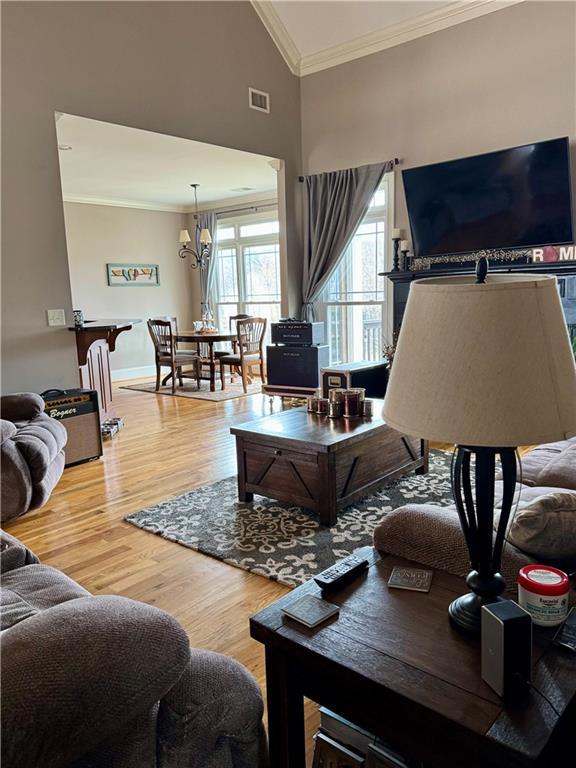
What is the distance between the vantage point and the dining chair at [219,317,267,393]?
714 cm

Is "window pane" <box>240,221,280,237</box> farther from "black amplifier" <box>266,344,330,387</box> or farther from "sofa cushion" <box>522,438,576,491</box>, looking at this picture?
"sofa cushion" <box>522,438,576,491</box>

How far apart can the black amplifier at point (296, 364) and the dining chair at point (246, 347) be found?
1.08 metres

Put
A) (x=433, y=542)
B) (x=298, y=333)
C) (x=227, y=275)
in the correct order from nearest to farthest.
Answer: (x=433, y=542) < (x=298, y=333) < (x=227, y=275)

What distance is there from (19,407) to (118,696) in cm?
305

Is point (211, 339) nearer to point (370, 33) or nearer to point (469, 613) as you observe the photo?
point (370, 33)

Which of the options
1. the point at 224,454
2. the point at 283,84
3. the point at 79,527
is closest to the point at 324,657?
the point at 79,527

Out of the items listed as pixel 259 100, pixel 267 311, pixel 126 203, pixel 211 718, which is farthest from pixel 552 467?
pixel 126 203

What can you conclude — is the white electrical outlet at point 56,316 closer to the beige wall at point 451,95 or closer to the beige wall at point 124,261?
the beige wall at point 451,95

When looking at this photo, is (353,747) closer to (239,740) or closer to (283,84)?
(239,740)

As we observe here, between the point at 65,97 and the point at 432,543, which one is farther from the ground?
the point at 65,97

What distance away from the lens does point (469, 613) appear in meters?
1.11

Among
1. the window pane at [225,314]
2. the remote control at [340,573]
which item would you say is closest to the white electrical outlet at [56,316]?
the remote control at [340,573]

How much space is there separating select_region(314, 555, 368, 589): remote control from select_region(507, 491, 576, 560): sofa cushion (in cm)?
38

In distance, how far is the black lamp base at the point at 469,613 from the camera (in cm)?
109
